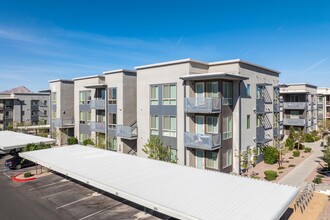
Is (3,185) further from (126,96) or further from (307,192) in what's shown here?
(307,192)

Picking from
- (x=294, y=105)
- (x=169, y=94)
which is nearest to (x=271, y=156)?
(x=169, y=94)

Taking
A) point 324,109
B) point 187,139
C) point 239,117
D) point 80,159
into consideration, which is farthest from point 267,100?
point 324,109

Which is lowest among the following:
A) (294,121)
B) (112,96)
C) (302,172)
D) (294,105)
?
(302,172)

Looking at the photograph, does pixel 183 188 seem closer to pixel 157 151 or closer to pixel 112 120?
pixel 157 151

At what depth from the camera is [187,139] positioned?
2309cm

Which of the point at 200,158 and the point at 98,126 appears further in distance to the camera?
the point at 98,126

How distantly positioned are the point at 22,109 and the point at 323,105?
77936 mm

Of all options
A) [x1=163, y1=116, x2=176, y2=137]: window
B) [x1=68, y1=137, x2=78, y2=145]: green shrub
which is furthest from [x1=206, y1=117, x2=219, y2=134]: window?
[x1=68, y1=137, x2=78, y2=145]: green shrub

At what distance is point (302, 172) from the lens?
25062 mm

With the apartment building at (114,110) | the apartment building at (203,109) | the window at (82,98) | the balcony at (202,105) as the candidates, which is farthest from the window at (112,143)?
the balcony at (202,105)

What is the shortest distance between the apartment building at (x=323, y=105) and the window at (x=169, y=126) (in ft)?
146

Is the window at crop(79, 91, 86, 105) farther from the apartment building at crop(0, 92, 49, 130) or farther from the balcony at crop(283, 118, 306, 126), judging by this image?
the balcony at crop(283, 118, 306, 126)

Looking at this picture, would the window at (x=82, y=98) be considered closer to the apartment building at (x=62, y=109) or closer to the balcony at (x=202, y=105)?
the apartment building at (x=62, y=109)

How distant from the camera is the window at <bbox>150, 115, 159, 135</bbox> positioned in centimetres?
2701
